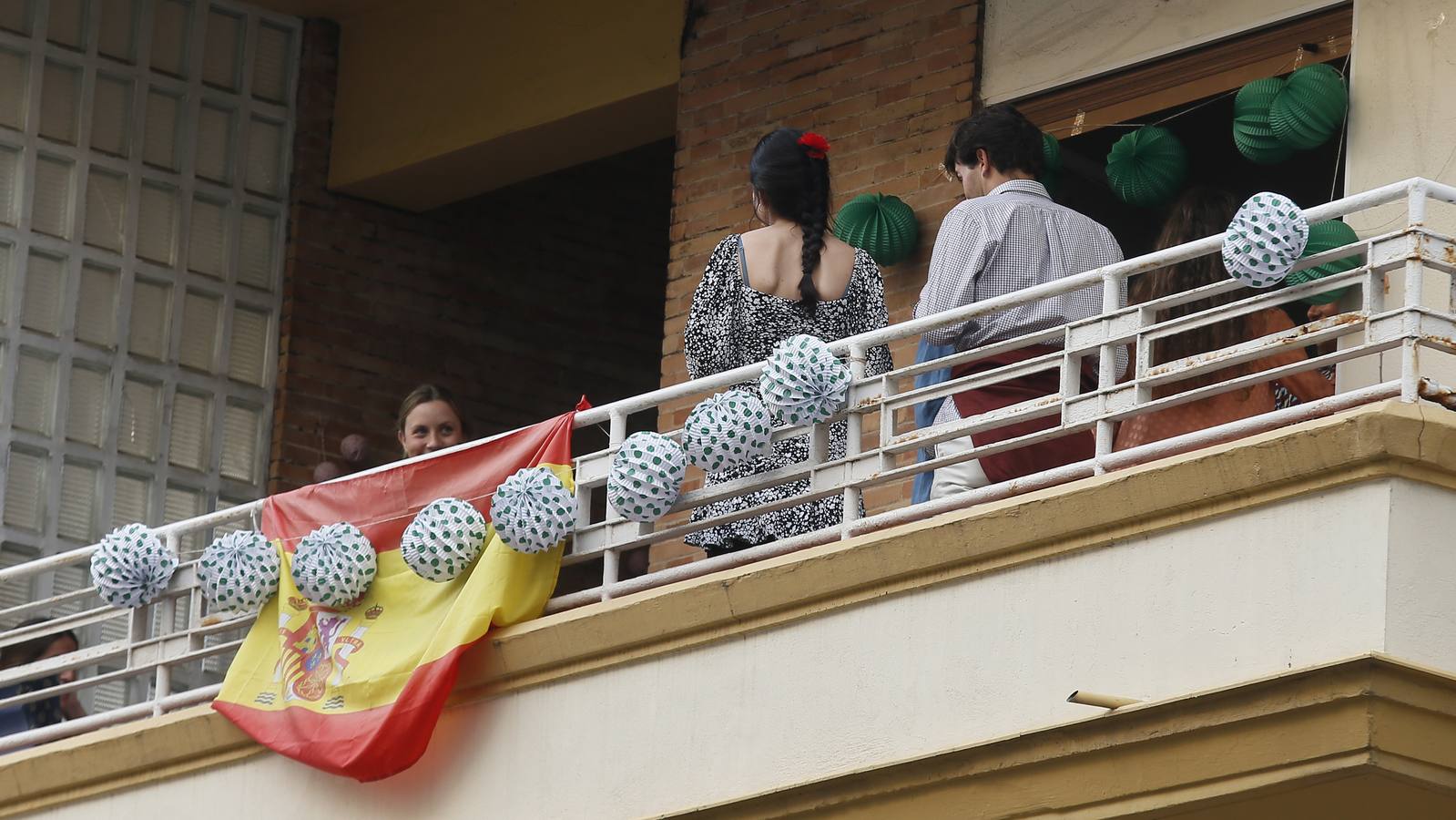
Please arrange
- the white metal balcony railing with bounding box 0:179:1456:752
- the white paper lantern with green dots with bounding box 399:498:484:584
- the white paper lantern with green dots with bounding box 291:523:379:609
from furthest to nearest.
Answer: the white paper lantern with green dots with bounding box 291:523:379:609
the white paper lantern with green dots with bounding box 399:498:484:584
the white metal balcony railing with bounding box 0:179:1456:752

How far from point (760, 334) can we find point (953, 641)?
5.39 feet

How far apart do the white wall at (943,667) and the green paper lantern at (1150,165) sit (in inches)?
114

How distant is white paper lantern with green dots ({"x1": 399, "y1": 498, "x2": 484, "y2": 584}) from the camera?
349 inches

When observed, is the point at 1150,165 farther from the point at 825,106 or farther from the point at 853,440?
the point at 853,440

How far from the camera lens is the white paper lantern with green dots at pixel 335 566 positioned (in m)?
9.17

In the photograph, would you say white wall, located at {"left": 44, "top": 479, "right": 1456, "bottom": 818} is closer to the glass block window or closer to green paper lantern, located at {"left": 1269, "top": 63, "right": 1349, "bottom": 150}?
green paper lantern, located at {"left": 1269, "top": 63, "right": 1349, "bottom": 150}

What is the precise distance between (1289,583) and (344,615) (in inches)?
142

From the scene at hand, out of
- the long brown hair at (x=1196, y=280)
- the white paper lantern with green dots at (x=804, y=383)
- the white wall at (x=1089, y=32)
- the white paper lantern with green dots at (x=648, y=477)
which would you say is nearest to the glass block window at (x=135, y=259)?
the white wall at (x=1089, y=32)

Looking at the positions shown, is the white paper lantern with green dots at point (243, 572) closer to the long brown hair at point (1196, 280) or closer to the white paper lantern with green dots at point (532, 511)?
the white paper lantern with green dots at point (532, 511)

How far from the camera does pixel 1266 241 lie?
23.4ft

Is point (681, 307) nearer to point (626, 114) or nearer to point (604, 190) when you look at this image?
point (626, 114)

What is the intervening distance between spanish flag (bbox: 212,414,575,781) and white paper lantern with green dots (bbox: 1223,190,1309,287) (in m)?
2.59

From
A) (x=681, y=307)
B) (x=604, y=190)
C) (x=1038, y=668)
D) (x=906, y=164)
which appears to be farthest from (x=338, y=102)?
(x=1038, y=668)

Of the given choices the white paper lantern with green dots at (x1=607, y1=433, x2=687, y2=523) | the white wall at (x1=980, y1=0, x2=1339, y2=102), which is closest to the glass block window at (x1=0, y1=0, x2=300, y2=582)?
the white wall at (x1=980, y1=0, x2=1339, y2=102)
